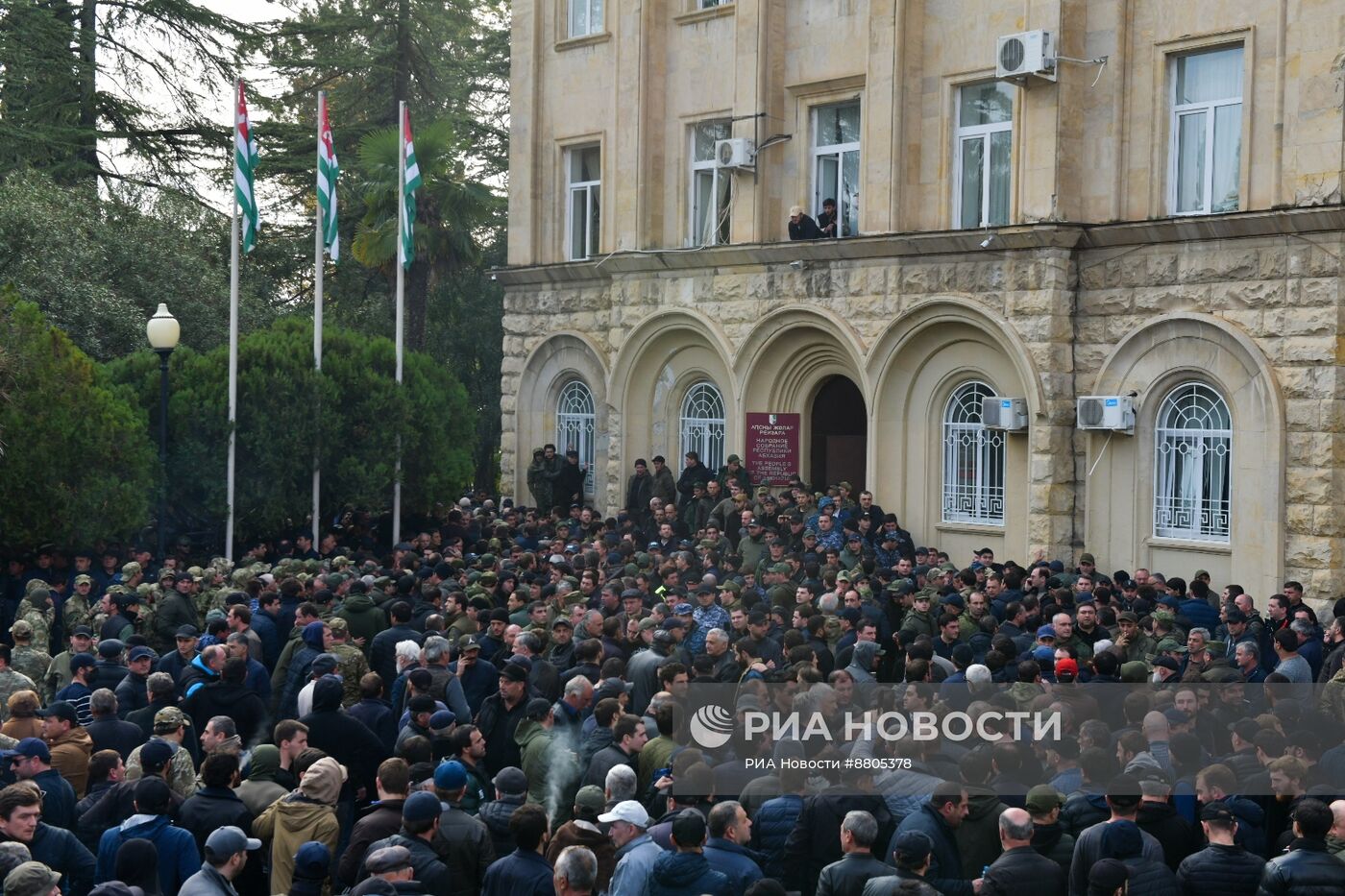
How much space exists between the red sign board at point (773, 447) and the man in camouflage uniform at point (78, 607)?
1157 centimetres

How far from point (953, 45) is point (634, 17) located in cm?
621

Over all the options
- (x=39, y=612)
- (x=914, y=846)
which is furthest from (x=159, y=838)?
(x=39, y=612)

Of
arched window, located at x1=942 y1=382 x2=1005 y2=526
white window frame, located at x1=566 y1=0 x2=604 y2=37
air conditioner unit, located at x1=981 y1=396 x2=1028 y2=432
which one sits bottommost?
arched window, located at x1=942 y1=382 x2=1005 y2=526

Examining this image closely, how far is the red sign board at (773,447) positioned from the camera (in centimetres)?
2424

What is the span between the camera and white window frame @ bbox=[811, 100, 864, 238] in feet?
77.6

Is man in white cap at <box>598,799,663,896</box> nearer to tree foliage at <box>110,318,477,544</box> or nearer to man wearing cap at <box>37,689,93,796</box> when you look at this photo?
man wearing cap at <box>37,689,93,796</box>

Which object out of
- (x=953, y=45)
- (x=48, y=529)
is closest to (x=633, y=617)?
(x=48, y=529)

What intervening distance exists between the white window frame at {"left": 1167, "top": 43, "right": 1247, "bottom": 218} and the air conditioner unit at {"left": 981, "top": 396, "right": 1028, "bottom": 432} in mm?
3189

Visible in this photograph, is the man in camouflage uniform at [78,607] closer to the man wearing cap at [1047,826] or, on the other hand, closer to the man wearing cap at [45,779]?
the man wearing cap at [45,779]

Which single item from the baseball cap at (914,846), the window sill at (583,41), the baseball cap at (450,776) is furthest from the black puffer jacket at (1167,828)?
the window sill at (583,41)

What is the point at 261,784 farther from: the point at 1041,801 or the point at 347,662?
the point at 1041,801

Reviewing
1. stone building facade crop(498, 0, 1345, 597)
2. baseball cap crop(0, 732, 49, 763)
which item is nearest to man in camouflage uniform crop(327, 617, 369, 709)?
baseball cap crop(0, 732, 49, 763)

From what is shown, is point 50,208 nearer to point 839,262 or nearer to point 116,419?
point 116,419

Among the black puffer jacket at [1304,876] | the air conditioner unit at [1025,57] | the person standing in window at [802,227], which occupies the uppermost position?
the air conditioner unit at [1025,57]
